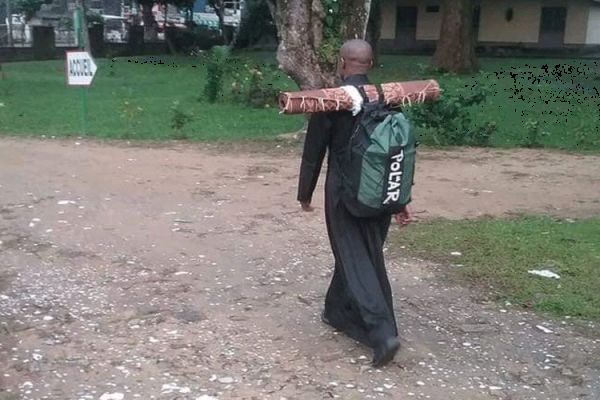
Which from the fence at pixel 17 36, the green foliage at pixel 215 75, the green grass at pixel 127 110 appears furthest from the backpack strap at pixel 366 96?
the fence at pixel 17 36

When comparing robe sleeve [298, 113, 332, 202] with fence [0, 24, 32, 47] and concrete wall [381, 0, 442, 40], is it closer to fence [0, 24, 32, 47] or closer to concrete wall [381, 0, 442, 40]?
fence [0, 24, 32, 47]

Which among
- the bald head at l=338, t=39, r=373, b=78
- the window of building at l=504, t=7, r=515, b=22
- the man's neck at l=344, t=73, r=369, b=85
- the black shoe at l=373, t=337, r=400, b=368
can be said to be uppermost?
the window of building at l=504, t=7, r=515, b=22

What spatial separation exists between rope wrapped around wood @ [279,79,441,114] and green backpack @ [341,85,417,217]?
100 mm

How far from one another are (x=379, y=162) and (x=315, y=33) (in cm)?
755

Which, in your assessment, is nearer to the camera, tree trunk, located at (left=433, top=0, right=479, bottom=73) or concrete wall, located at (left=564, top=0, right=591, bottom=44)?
tree trunk, located at (left=433, top=0, right=479, bottom=73)

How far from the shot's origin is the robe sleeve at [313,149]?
3.96 m

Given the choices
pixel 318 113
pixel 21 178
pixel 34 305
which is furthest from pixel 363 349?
pixel 21 178

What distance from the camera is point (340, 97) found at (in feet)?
→ 12.4

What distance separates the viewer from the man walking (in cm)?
394

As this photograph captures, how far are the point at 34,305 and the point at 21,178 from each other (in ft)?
13.4

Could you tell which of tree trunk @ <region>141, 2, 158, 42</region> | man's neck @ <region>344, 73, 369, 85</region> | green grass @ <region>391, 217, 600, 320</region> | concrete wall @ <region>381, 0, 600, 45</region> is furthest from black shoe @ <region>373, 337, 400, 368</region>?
concrete wall @ <region>381, 0, 600, 45</region>

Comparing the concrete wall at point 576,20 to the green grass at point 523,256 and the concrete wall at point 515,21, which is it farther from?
the green grass at point 523,256

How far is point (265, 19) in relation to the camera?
121 ft

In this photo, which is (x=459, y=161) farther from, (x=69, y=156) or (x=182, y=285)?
(x=182, y=285)
